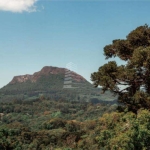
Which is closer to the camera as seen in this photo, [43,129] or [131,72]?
[131,72]

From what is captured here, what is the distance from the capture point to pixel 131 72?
1301 centimetres

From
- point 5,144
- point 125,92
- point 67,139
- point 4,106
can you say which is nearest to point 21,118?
point 4,106

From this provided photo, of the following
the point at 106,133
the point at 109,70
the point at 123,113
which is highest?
the point at 109,70

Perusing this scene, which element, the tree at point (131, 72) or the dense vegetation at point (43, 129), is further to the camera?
the dense vegetation at point (43, 129)

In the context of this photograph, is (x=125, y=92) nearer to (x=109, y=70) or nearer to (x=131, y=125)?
(x=109, y=70)

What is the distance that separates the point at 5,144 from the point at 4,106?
136m

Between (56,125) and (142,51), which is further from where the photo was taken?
(56,125)

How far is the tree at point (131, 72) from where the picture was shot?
1304 centimetres

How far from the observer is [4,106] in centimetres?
17662

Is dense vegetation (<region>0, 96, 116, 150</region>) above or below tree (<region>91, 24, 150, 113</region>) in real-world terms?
below

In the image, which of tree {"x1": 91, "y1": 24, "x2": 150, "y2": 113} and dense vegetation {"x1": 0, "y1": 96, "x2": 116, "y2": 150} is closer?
tree {"x1": 91, "y1": 24, "x2": 150, "y2": 113}

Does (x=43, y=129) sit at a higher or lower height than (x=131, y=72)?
lower

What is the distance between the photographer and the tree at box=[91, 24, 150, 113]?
42.8ft

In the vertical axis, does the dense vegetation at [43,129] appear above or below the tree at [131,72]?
below
